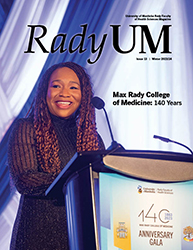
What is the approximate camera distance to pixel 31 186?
1220 mm

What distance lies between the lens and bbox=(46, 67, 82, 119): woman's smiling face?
2090 mm

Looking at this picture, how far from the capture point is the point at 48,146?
183 centimetres

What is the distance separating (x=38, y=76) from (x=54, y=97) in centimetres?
57

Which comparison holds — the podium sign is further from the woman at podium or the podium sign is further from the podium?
the woman at podium

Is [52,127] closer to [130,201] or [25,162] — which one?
[25,162]

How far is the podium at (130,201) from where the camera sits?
0.89 metres

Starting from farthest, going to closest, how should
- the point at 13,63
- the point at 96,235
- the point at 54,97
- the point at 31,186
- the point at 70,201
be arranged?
the point at 13,63, the point at 54,97, the point at 31,186, the point at 70,201, the point at 96,235

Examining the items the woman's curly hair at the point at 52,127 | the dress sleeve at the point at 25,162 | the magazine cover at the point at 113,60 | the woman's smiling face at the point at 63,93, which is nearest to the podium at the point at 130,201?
the dress sleeve at the point at 25,162

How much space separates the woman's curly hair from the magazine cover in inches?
15.2

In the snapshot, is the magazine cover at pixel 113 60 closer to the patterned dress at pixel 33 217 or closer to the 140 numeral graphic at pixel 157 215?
the patterned dress at pixel 33 217

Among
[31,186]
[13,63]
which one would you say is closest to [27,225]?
[31,186]

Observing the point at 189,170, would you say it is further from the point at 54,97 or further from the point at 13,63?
the point at 13,63

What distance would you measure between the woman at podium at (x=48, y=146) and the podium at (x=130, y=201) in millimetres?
345

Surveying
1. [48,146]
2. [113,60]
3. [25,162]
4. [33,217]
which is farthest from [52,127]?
[113,60]
